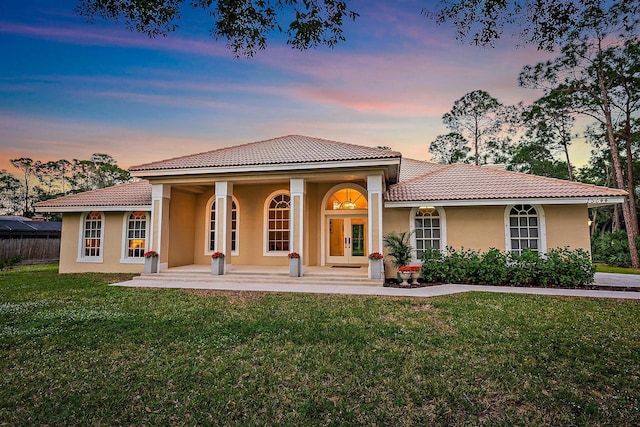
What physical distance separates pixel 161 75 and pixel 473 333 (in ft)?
39.5

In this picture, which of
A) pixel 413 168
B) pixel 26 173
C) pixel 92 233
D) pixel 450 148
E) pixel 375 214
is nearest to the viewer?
pixel 375 214

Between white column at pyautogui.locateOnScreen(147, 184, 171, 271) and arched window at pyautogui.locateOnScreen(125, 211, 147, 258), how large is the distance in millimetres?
2062

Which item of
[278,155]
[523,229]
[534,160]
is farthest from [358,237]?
[534,160]

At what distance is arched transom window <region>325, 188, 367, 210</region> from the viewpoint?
13461 mm

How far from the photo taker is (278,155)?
12227 millimetres

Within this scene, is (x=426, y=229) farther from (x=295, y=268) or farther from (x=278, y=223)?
(x=278, y=223)

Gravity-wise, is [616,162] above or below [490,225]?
above

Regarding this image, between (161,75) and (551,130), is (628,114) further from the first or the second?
(161,75)

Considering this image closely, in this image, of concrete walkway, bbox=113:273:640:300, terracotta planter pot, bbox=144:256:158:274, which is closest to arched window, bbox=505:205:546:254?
concrete walkway, bbox=113:273:640:300

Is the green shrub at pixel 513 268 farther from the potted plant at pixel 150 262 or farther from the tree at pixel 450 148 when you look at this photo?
the tree at pixel 450 148

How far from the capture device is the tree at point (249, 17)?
4.48 metres

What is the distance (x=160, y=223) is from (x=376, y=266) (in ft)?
27.0

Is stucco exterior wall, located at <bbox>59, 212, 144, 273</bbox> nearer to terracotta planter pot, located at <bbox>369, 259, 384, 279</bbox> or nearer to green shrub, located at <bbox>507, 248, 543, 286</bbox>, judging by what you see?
terracotta planter pot, located at <bbox>369, 259, 384, 279</bbox>

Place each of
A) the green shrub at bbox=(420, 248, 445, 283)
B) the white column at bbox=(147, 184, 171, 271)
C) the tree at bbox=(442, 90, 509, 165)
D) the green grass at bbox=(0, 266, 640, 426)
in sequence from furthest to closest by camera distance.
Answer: the tree at bbox=(442, 90, 509, 165) → the white column at bbox=(147, 184, 171, 271) → the green shrub at bbox=(420, 248, 445, 283) → the green grass at bbox=(0, 266, 640, 426)
